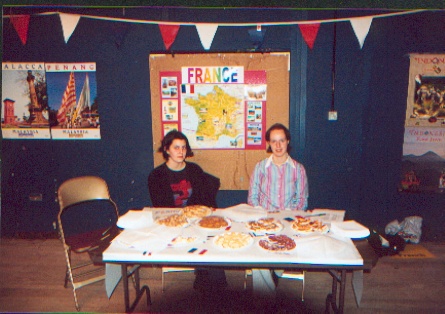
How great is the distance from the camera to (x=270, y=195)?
3.21 metres

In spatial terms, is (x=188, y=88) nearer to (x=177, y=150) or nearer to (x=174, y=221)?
(x=177, y=150)

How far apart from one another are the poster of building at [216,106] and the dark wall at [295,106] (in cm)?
28

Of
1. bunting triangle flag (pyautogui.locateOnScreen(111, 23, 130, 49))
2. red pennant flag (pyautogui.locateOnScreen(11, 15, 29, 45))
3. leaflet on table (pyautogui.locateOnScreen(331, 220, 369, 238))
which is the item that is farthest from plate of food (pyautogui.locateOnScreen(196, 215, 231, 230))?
red pennant flag (pyautogui.locateOnScreen(11, 15, 29, 45))

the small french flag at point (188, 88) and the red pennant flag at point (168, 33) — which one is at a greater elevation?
the red pennant flag at point (168, 33)

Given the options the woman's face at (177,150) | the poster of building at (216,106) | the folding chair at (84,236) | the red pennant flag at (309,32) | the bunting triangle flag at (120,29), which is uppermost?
the bunting triangle flag at (120,29)

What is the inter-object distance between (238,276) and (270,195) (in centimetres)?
90

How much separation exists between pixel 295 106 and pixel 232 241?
2.24 m

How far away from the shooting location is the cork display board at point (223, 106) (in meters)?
3.82

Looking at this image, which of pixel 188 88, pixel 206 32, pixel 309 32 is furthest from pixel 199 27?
→ pixel 309 32

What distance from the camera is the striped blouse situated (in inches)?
124

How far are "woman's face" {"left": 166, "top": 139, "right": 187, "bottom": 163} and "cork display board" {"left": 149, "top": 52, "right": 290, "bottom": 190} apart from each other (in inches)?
34.2

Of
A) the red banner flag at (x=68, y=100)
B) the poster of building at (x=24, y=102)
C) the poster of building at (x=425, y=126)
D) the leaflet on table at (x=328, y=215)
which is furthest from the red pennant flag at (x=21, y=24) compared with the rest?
the poster of building at (x=425, y=126)

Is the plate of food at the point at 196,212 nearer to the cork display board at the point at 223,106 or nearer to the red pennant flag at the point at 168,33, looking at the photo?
the cork display board at the point at 223,106

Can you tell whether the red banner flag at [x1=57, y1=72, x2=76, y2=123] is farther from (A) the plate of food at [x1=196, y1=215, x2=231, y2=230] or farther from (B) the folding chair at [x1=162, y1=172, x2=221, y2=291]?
(A) the plate of food at [x1=196, y1=215, x2=231, y2=230]
